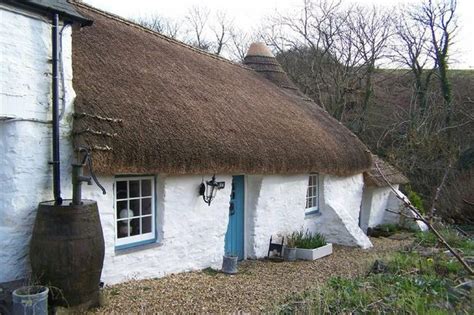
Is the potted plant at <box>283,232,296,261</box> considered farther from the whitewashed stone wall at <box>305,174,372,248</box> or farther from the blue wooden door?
the whitewashed stone wall at <box>305,174,372,248</box>

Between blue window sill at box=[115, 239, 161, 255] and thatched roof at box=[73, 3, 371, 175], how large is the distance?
1.13m

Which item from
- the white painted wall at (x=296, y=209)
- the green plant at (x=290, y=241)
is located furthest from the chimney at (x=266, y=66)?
the green plant at (x=290, y=241)

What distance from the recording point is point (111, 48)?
7.61 meters

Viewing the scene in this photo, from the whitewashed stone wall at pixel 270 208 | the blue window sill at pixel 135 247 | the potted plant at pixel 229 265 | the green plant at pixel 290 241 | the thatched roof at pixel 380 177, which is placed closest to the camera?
the blue window sill at pixel 135 247

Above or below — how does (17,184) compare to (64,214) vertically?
above

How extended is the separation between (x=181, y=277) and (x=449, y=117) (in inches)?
658

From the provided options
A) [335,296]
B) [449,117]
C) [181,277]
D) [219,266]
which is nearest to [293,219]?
[219,266]

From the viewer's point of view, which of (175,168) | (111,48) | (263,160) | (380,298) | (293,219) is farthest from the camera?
(293,219)

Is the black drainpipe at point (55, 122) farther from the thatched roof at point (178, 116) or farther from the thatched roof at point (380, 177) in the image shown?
the thatched roof at point (380, 177)

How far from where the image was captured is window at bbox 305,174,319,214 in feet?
36.0

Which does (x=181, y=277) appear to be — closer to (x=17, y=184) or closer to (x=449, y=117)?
(x=17, y=184)

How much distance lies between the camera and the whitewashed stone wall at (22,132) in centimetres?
468

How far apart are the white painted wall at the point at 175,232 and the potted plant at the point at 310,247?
2.03 meters

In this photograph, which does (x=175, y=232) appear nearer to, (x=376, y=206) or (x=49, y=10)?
(x=49, y=10)
